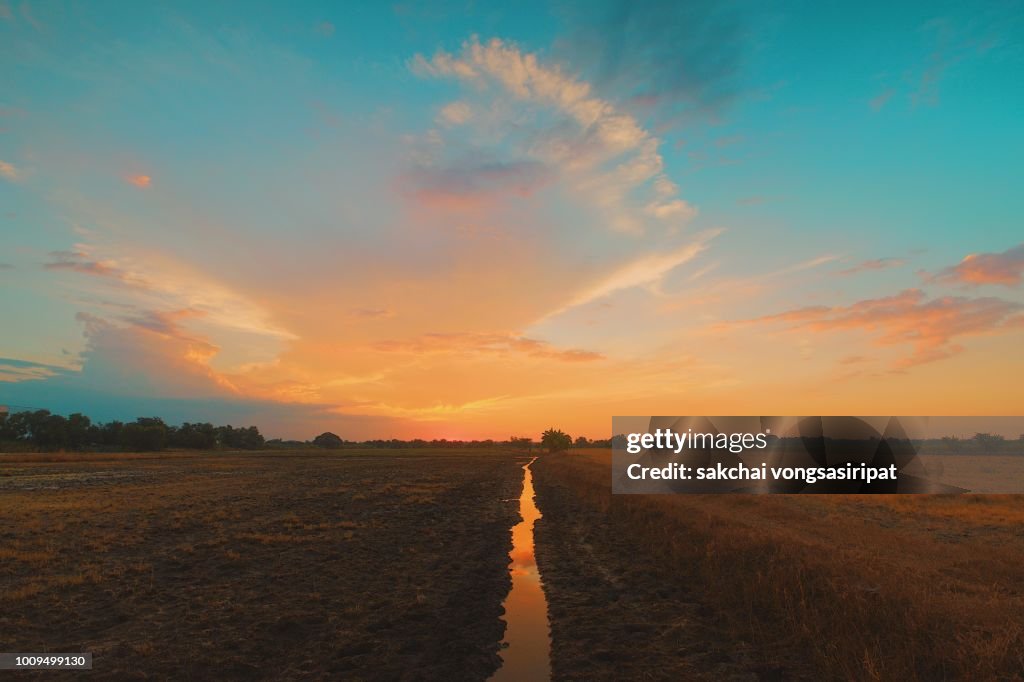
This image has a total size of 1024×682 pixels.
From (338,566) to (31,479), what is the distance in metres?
53.6

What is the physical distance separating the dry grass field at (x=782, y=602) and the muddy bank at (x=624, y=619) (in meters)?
0.04

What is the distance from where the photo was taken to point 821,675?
32.2 feet

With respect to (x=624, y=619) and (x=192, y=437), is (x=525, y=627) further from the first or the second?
(x=192, y=437)

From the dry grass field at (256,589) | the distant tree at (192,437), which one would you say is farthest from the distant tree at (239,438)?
the dry grass field at (256,589)

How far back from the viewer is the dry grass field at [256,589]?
34.5 feet

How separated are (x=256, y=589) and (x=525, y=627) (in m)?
7.74

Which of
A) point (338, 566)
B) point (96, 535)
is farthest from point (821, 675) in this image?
point (96, 535)

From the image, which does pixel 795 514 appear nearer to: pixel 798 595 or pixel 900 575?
pixel 900 575

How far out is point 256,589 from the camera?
600 inches

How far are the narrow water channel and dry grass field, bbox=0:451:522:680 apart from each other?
1.07 feet

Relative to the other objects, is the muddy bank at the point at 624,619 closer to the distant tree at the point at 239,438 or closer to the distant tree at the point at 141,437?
the distant tree at the point at 141,437

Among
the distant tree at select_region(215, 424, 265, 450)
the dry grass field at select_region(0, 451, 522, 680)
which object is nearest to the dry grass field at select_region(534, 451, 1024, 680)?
the dry grass field at select_region(0, 451, 522, 680)

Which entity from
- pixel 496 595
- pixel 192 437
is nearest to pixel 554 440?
pixel 192 437

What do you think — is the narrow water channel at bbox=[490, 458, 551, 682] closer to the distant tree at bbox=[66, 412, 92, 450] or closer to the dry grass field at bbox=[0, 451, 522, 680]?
the dry grass field at bbox=[0, 451, 522, 680]
